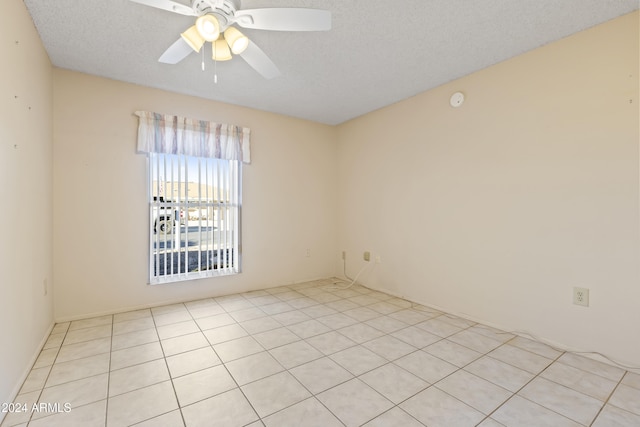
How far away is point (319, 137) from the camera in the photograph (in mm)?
4223

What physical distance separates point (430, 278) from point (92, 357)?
2.99 meters

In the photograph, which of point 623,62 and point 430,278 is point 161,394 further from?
point 623,62

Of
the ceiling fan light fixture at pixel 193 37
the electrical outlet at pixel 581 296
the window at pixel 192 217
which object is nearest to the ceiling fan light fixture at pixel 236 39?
the ceiling fan light fixture at pixel 193 37

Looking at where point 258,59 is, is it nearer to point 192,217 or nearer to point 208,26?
point 208,26

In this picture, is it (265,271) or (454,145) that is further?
(265,271)

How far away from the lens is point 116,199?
9.21 ft

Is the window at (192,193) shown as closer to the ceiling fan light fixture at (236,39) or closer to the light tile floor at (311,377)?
the light tile floor at (311,377)

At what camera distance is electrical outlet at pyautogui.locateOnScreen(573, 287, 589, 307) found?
204cm

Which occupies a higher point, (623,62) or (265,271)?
(623,62)

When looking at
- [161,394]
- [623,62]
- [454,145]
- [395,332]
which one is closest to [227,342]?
[161,394]

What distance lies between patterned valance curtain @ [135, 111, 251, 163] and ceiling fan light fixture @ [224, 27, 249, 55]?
1621 mm

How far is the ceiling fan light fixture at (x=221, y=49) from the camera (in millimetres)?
1921

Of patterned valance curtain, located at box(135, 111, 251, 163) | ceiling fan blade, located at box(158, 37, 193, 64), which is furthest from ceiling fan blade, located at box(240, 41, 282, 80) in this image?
patterned valance curtain, located at box(135, 111, 251, 163)

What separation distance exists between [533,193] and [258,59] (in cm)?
232
